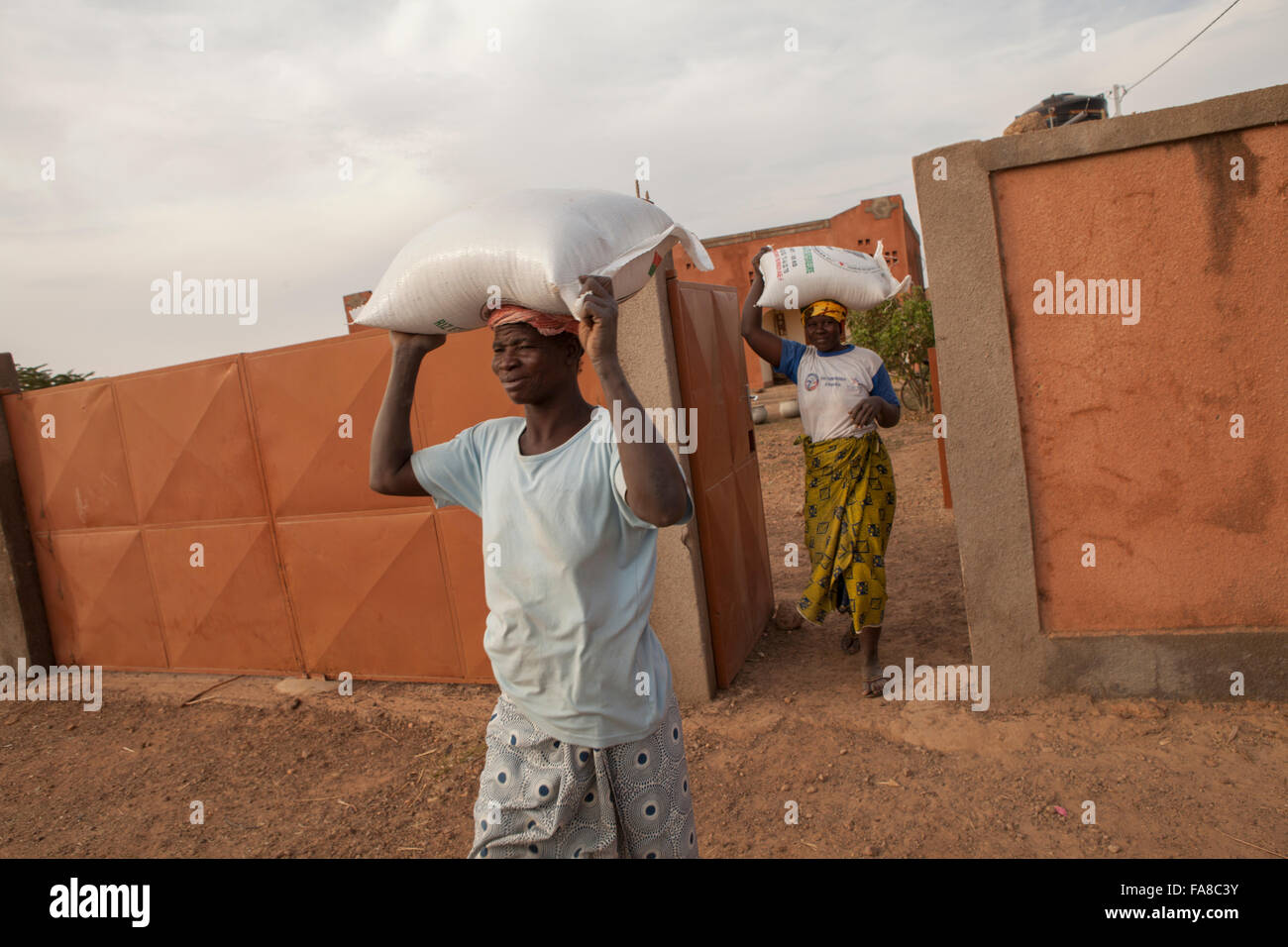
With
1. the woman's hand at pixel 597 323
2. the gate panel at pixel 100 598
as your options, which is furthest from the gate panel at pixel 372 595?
the woman's hand at pixel 597 323

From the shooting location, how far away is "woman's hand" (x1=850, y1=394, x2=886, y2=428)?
4.27 m

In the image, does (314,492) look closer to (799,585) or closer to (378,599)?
(378,599)

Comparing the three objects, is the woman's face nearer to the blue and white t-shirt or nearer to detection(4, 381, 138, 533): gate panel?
the blue and white t-shirt

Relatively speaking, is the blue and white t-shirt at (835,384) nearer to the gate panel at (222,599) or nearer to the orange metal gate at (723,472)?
the orange metal gate at (723,472)

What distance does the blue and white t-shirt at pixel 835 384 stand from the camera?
14.3ft

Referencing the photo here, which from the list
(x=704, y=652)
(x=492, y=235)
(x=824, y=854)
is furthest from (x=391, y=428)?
(x=704, y=652)

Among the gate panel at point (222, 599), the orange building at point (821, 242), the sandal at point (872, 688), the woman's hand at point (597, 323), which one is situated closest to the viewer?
the woman's hand at point (597, 323)

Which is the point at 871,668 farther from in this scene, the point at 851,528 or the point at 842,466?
the point at 842,466

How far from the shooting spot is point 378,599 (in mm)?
5191

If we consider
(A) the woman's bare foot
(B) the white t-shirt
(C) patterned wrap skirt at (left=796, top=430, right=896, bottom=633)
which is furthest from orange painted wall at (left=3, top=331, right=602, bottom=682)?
(B) the white t-shirt

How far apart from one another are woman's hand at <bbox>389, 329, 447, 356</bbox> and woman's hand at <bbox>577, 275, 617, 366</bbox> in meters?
0.57

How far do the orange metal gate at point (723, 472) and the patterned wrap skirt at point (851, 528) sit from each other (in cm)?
48

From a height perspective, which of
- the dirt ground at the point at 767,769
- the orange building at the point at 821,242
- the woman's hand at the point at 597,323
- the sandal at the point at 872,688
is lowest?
the dirt ground at the point at 767,769

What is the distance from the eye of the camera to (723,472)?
482cm
